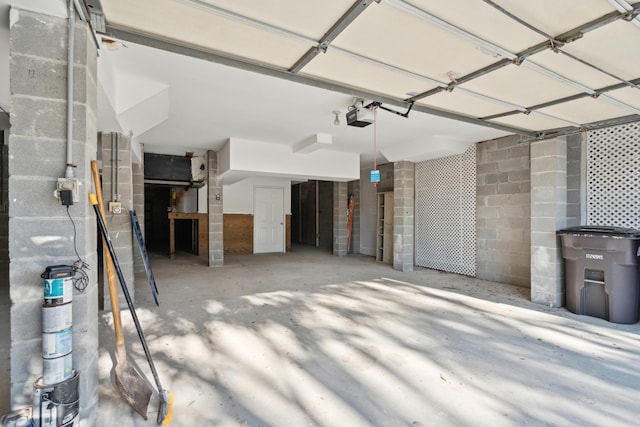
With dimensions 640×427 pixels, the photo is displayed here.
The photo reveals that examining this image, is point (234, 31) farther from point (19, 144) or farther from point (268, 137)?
point (268, 137)

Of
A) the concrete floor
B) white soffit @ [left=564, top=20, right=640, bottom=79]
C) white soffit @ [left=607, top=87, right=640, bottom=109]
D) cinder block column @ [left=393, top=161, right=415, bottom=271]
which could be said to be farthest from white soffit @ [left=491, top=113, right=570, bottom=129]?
cinder block column @ [left=393, top=161, right=415, bottom=271]

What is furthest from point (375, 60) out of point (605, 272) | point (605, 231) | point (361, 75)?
point (605, 272)

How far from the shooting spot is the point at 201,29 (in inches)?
80.3

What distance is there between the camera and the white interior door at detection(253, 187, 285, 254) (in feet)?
32.0

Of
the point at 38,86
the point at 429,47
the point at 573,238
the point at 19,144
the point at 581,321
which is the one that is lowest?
the point at 581,321

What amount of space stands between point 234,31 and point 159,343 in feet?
8.98

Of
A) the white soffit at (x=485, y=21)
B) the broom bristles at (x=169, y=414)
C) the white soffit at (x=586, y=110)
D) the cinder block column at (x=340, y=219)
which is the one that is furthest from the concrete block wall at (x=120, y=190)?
the cinder block column at (x=340, y=219)

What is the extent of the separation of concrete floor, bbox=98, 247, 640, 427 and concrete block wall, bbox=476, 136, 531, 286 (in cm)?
72

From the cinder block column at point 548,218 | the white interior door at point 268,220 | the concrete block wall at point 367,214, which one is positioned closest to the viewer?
the cinder block column at point 548,218

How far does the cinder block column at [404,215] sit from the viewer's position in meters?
6.72

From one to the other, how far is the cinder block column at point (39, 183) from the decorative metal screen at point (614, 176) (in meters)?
5.58

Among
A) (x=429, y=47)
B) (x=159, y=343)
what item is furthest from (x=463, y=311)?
(x=159, y=343)

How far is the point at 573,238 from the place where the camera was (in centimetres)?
389

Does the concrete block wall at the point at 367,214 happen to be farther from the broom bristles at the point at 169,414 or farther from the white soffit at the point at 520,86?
the broom bristles at the point at 169,414
